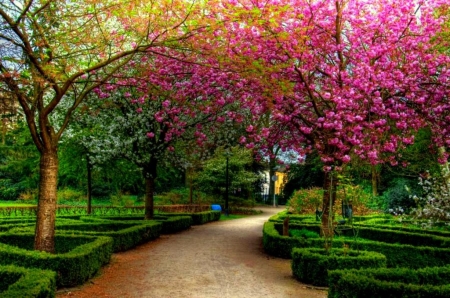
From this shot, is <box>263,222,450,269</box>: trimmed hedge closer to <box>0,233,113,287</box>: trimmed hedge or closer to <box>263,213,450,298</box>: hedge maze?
<box>263,213,450,298</box>: hedge maze

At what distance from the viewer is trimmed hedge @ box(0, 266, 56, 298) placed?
5.71 meters

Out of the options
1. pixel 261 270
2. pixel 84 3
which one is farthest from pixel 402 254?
pixel 84 3

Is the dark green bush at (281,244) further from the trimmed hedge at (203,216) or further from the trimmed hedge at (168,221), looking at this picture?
the trimmed hedge at (203,216)

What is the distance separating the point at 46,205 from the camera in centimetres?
964

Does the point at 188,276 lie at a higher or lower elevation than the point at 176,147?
lower

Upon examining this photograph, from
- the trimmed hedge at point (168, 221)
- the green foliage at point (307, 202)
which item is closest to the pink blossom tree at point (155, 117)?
the trimmed hedge at point (168, 221)

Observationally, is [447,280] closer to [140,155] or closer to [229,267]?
[229,267]

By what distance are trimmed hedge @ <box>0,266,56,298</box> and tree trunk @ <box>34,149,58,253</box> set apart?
7.52 feet

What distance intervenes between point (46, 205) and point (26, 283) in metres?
3.69

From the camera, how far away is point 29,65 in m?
9.91

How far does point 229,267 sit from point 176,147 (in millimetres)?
8476

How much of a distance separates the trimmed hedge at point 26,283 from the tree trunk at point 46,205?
7.52 feet

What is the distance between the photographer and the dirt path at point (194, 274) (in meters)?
8.10

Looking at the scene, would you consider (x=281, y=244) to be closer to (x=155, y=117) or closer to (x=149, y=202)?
(x=155, y=117)
